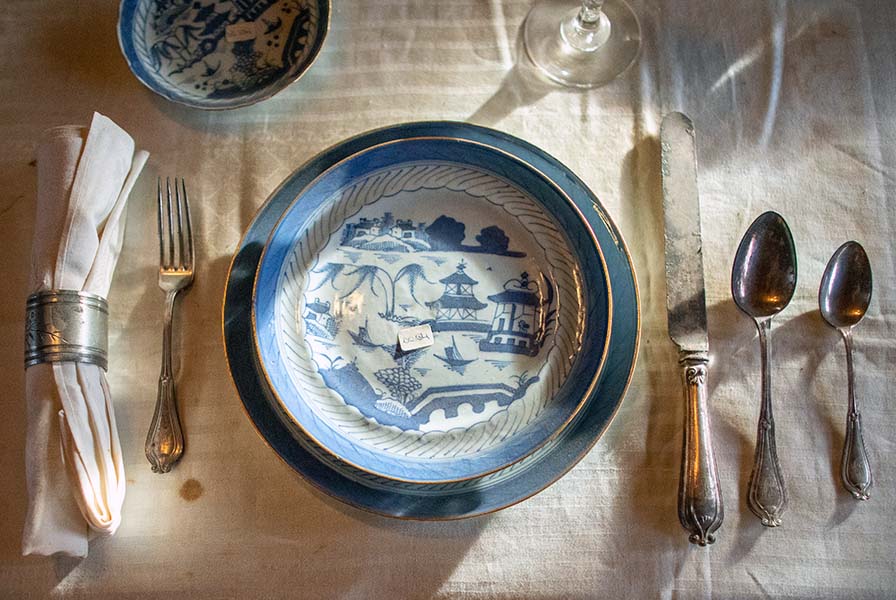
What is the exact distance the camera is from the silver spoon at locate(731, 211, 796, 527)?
0.74 metres

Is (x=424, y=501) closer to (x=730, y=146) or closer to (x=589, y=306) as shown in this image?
(x=589, y=306)

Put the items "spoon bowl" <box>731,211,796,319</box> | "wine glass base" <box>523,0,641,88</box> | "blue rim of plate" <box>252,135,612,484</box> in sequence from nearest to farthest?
"blue rim of plate" <box>252,135,612,484</box> → "spoon bowl" <box>731,211,796,319</box> → "wine glass base" <box>523,0,641,88</box>

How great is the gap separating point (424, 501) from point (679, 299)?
1.14 feet

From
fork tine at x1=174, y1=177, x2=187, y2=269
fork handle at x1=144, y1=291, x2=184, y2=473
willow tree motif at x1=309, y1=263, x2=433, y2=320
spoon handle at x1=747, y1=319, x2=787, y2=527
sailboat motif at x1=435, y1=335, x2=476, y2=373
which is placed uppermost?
fork tine at x1=174, y1=177, x2=187, y2=269

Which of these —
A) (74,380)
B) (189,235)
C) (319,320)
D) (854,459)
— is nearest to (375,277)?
(319,320)

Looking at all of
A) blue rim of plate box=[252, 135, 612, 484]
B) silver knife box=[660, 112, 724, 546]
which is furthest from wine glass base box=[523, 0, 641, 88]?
blue rim of plate box=[252, 135, 612, 484]

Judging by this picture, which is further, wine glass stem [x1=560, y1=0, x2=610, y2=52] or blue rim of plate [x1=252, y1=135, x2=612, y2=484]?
wine glass stem [x1=560, y1=0, x2=610, y2=52]

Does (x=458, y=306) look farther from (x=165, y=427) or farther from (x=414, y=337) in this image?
(x=165, y=427)

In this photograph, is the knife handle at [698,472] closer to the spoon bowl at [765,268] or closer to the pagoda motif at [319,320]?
the spoon bowl at [765,268]

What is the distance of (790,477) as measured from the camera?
0.75m

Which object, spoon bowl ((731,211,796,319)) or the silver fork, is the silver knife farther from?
the silver fork

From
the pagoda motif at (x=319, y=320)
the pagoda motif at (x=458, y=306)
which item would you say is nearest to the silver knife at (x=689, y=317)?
the pagoda motif at (x=458, y=306)

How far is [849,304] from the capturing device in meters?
0.79

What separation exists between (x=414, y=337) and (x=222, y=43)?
47cm
